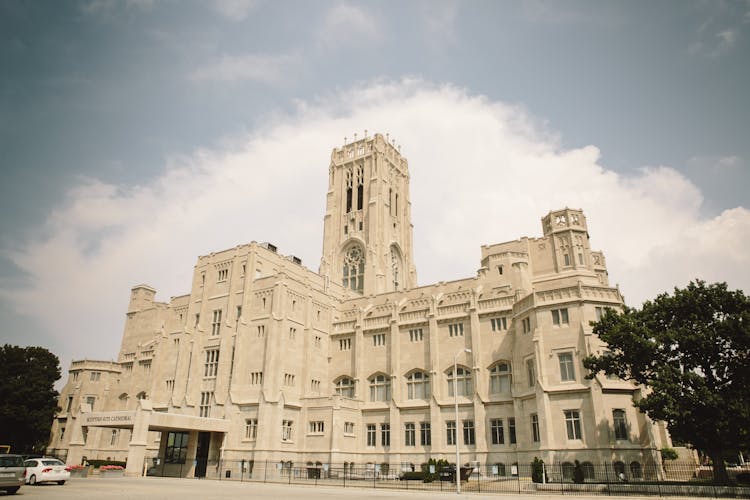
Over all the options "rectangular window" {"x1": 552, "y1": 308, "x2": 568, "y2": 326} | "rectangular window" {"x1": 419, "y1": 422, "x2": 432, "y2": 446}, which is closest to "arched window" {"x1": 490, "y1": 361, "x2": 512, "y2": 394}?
"rectangular window" {"x1": 552, "y1": 308, "x2": 568, "y2": 326}

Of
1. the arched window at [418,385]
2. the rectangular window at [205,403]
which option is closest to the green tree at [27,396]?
the rectangular window at [205,403]

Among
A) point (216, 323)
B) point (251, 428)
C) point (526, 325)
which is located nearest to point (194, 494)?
point (251, 428)

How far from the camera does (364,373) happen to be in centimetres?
5559

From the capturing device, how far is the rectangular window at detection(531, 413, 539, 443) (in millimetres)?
41719

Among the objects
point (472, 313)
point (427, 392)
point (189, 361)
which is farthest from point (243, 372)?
point (472, 313)

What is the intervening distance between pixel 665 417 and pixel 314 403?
1301 inches

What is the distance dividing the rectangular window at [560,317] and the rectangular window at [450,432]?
14518 mm

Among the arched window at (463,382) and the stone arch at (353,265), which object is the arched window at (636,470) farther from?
the stone arch at (353,265)

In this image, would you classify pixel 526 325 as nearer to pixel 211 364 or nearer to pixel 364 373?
pixel 364 373

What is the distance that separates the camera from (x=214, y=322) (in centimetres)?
5862

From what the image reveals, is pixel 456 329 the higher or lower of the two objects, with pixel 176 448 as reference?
higher

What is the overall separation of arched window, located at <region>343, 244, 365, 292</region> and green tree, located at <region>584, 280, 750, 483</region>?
49.9 m

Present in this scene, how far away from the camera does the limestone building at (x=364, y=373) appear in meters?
40.6

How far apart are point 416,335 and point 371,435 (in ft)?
38.2
